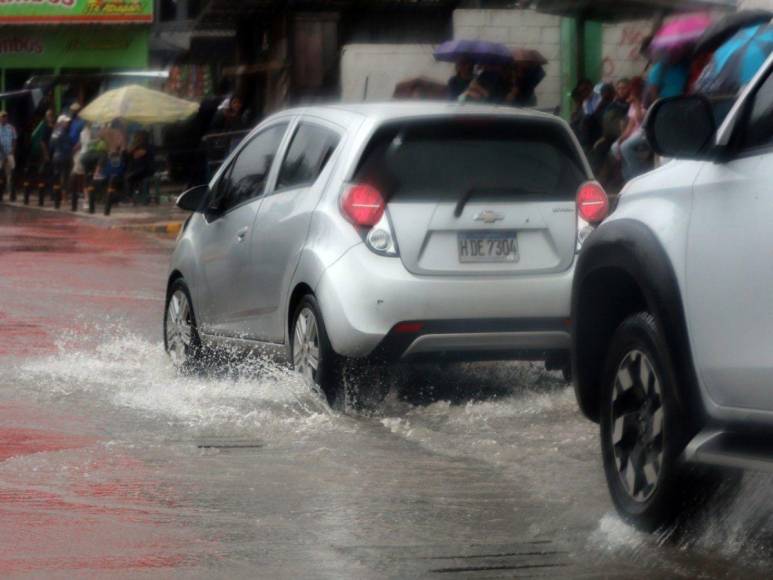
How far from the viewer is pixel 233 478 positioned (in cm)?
775

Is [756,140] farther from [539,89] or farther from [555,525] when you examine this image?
[539,89]

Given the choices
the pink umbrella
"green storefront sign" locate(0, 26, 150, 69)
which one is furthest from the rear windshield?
"green storefront sign" locate(0, 26, 150, 69)

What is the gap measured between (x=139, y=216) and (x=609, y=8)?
45.8 feet

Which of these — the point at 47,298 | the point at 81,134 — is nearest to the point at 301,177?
the point at 47,298

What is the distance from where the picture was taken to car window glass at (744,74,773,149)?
5873 mm

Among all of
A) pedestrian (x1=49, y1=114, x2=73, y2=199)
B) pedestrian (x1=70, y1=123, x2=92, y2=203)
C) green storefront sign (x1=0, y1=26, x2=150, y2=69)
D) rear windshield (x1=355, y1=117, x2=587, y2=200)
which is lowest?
green storefront sign (x1=0, y1=26, x2=150, y2=69)

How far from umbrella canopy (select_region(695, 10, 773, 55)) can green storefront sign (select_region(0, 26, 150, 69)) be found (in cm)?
4009

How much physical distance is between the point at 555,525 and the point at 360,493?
3.17ft

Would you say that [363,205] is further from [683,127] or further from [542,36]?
[542,36]

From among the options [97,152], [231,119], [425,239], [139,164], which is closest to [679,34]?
[425,239]

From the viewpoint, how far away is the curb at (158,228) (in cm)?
2889

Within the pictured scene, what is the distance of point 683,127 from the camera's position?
602cm

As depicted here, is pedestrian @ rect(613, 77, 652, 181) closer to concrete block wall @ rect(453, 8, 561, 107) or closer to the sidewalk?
concrete block wall @ rect(453, 8, 561, 107)

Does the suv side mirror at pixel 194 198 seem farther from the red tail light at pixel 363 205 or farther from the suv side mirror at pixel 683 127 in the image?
the suv side mirror at pixel 683 127
